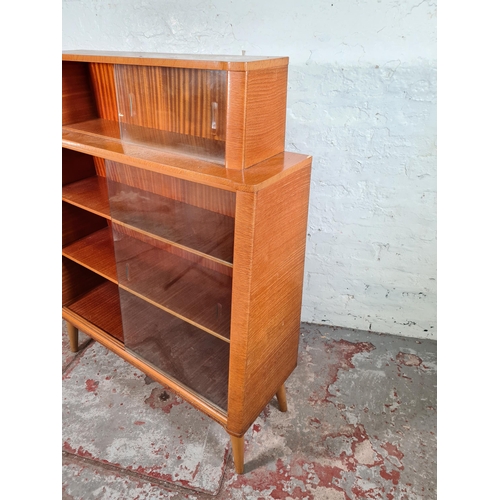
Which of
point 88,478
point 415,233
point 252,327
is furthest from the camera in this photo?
point 415,233

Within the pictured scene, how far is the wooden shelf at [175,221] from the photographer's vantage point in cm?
129

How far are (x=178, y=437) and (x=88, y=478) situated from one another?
1.13 feet

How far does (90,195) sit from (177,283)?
0.56 metres

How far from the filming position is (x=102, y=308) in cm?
199

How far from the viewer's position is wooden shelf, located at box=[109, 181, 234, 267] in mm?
1295

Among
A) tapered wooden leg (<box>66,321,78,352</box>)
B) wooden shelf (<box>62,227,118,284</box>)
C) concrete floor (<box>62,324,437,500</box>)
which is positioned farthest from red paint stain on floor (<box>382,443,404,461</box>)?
tapered wooden leg (<box>66,321,78,352</box>)

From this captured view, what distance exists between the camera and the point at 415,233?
1.92 metres

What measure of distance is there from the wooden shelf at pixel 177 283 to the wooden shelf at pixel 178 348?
90mm

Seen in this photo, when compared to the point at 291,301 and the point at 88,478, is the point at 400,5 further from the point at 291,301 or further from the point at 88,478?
the point at 88,478

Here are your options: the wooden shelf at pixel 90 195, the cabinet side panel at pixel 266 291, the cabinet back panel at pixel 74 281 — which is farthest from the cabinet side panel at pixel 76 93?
the cabinet side panel at pixel 266 291

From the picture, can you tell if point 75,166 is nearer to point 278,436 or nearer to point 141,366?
point 141,366

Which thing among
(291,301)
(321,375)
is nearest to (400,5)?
(291,301)

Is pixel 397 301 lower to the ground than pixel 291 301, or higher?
lower

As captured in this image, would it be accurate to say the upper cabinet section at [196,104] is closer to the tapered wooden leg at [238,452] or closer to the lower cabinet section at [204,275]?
the lower cabinet section at [204,275]
